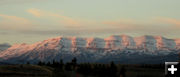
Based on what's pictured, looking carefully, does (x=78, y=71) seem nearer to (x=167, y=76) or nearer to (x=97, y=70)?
(x=97, y=70)

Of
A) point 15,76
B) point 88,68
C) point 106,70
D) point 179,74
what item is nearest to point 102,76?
point 106,70

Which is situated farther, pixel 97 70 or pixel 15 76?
pixel 97 70

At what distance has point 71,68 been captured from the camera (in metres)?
196

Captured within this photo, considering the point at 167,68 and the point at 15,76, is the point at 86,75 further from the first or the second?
the point at 167,68

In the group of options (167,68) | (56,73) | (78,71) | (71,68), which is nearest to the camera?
(167,68)

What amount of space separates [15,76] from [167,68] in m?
126

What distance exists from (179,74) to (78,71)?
447 ft

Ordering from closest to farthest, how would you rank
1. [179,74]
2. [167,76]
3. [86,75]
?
[167,76], [179,74], [86,75]

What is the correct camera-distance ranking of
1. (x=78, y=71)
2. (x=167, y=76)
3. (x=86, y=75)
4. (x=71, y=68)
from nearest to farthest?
(x=167, y=76) → (x=86, y=75) → (x=78, y=71) → (x=71, y=68)

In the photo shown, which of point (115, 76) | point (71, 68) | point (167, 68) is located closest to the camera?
point (167, 68)

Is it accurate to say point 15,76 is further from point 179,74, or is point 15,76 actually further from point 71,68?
point 179,74

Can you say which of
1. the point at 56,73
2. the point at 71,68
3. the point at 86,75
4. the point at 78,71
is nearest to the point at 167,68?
the point at 56,73

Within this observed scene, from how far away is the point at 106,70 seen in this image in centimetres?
16250

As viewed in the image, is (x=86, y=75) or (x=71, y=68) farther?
(x=71, y=68)
